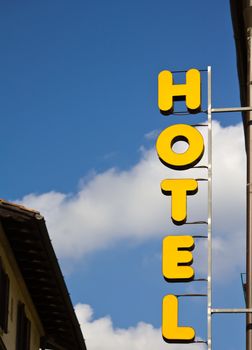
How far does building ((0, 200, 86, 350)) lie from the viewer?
95.3 ft

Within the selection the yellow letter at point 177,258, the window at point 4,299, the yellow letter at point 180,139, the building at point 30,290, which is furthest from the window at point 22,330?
the yellow letter at point 177,258

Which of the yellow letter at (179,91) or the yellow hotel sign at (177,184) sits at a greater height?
the yellow letter at (179,91)

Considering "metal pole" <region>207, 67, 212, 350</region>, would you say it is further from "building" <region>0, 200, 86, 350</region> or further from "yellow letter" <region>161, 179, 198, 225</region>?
"building" <region>0, 200, 86, 350</region>

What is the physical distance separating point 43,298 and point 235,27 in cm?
1014

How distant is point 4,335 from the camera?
2975 cm

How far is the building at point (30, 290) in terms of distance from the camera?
29.0 m

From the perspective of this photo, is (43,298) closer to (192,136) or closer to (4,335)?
(4,335)

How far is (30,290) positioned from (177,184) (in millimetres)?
9866

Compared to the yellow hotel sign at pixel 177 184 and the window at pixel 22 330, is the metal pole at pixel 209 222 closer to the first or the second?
→ the yellow hotel sign at pixel 177 184

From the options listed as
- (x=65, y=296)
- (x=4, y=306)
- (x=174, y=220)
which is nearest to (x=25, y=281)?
(x=65, y=296)

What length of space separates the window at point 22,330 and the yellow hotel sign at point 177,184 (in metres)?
8.71

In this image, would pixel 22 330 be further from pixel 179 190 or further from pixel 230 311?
pixel 230 311

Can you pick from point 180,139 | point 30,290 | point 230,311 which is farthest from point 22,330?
point 230,311

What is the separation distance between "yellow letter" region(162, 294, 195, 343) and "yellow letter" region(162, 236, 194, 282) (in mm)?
593
